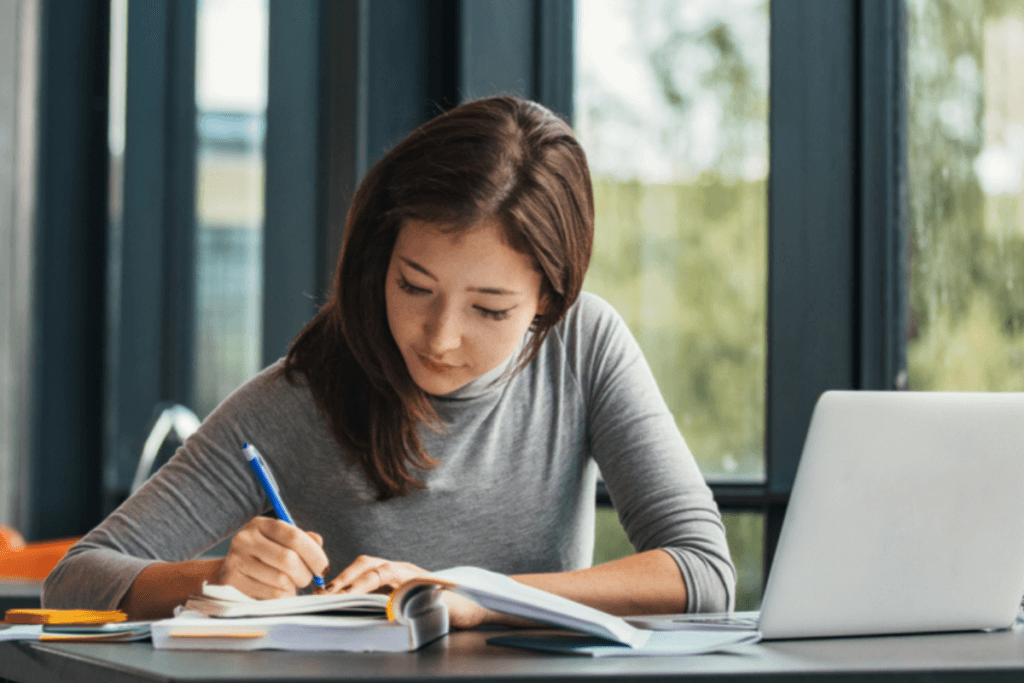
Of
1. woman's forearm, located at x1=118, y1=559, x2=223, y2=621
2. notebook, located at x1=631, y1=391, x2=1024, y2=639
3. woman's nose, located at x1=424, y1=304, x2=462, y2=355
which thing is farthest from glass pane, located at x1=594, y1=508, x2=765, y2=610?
notebook, located at x1=631, y1=391, x2=1024, y2=639

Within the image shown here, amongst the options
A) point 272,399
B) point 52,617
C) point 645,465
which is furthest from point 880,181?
point 52,617

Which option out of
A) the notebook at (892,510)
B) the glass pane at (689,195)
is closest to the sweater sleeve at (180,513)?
the notebook at (892,510)

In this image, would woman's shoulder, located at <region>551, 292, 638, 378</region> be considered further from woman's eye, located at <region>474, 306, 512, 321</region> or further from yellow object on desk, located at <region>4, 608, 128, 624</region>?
yellow object on desk, located at <region>4, 608, 128, 624</region>

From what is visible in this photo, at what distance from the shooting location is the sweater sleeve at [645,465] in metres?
1.22

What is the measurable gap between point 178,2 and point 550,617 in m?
2.66

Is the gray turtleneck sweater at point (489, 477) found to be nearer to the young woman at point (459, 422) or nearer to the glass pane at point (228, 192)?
the young woman at point (459, 422)

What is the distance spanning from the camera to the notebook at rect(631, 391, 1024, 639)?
81cm

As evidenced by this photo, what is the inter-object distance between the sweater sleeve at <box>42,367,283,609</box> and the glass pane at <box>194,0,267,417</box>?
1528mm

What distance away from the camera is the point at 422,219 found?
48.5 inches

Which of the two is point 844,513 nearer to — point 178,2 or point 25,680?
point 25,680

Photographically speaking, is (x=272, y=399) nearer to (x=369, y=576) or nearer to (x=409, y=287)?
(x=409, y=287)

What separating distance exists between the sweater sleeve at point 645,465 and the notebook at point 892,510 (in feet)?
1.18

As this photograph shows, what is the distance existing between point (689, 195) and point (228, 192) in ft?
4.52

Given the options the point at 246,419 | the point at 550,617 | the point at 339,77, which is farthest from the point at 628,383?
the point at 339,77
